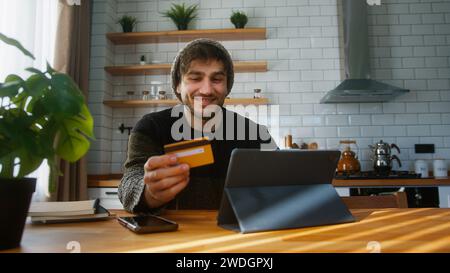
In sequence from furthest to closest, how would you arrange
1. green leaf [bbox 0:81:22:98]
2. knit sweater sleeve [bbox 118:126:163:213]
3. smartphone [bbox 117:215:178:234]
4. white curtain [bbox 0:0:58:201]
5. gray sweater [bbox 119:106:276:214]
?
1. white curtain [bbox 0:0:58:201]
2. gray sweater [bbox 119:106:276:214]
3. knit sweater sleeve [bbox 118:126:163:213]
4. smartphone [bbox 117:215:178:234]
5. green leaf [bbox 0:81:22:98]

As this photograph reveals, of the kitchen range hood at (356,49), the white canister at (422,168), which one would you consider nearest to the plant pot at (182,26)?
the kitchen range hood at (356,49)

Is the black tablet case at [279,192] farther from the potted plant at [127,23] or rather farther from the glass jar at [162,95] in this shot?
the potted plant at [127,23]

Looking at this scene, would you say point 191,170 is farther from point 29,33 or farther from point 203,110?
point 29,33

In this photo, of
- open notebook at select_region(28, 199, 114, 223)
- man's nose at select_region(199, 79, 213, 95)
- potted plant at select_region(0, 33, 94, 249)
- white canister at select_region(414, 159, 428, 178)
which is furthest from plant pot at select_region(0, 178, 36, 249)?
white canister at select_region(414, 159, 428, 178)

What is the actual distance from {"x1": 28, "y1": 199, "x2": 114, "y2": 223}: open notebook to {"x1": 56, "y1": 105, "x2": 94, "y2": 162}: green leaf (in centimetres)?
34

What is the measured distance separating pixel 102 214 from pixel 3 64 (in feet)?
4.92

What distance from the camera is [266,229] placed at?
0.76 m

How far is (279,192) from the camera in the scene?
2.74ft

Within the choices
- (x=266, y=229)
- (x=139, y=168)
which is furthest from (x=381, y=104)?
(x=266, y=229)

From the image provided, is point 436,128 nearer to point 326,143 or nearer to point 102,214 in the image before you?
point 326,143

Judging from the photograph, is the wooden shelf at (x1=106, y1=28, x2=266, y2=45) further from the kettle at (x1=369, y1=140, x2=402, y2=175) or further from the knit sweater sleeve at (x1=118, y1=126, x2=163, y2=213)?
the knit sweater sleeve at (x1=118, y1=126, x2=163, y2=213)

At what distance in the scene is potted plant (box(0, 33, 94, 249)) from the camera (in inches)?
23.9

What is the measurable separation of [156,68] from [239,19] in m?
0.90
